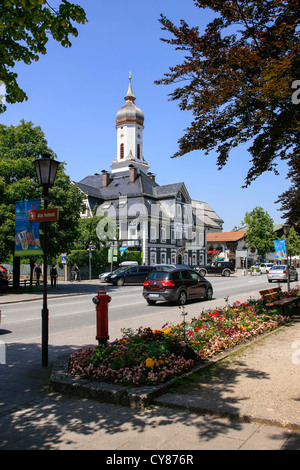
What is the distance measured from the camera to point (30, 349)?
8.23 metres

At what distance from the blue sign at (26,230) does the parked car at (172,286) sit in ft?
17.4

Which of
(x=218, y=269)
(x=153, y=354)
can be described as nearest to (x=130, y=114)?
(x=218, y=269)

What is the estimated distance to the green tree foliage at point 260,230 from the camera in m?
65.6

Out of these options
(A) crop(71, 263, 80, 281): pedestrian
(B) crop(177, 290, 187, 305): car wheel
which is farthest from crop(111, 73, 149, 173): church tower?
(B) crop(177, 290, 187, 305): car wheel

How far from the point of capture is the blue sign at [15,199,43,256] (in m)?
17.4

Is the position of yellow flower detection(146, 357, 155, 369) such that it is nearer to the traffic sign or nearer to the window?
the traffic sign

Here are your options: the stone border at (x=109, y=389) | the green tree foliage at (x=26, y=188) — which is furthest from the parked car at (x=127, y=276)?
the stone border at (x=109, y=389)

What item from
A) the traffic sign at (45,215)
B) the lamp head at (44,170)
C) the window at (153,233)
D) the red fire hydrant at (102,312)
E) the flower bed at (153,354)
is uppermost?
the window at (153,233)

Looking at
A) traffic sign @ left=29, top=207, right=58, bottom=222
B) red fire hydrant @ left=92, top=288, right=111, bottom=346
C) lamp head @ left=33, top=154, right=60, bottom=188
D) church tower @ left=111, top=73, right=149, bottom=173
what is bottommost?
red fire hydrant @ left=92, top=288, right=111, bottom=346

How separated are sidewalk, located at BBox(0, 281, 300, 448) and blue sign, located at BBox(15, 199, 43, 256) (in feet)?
38.5

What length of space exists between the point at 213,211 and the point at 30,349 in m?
81.7

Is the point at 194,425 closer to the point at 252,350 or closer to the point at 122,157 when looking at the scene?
the point at 252,350

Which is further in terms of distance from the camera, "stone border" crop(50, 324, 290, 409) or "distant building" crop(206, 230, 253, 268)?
"distant building" crop(206, 230, 253, 268)

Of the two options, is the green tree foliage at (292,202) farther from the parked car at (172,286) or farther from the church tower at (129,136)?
the church tower at (129,136)
